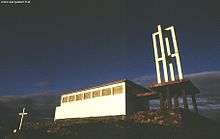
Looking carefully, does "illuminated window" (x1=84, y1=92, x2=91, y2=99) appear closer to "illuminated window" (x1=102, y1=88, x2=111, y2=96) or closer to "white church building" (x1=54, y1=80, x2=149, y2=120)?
"white church building" (x1=54, y1=80, x2=149, y2=120)

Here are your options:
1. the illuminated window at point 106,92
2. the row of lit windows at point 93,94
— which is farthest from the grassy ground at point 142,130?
the illuminated window at point 106,92

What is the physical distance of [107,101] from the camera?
Answer: 1273 inches

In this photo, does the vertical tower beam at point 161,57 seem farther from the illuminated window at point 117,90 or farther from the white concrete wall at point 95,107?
the white concrete wall at point 95,107

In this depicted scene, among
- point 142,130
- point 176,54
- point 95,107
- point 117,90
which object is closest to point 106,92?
point 117,90

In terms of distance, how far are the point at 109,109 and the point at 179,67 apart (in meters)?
11.4

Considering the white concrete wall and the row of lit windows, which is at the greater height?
the row of lit windows

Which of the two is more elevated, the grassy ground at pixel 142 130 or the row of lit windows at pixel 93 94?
the row of lit windows at pixel 93 94

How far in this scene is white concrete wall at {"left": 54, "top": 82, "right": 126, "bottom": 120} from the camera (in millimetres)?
30750

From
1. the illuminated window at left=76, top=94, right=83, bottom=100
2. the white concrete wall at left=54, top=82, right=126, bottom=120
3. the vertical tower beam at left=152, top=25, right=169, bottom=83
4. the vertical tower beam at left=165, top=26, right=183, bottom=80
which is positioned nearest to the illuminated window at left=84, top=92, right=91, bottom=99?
the white concrete wall at left=54, top=82, right=126, bottom=120

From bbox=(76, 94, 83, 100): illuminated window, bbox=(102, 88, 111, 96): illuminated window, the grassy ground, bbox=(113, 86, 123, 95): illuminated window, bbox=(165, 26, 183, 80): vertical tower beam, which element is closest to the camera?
the grassy ground

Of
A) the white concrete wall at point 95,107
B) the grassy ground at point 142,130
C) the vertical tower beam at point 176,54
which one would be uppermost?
the vertical tower beam at point 176,54

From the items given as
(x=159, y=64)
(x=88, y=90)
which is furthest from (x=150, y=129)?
(x=88, y=90)

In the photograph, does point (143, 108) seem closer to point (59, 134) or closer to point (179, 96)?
point (179, 96)

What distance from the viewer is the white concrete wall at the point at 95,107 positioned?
30.8m
